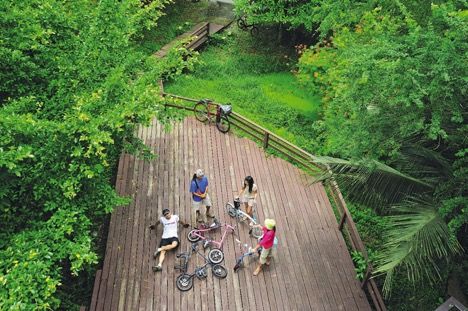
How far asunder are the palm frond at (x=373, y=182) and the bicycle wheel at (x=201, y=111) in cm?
687

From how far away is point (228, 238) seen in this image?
1090 centimetres

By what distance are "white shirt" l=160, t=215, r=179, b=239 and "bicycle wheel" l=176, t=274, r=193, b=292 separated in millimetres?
1066

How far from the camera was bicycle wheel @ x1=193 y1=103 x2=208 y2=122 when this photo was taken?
1477cm

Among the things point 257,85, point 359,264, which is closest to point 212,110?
point 257,85

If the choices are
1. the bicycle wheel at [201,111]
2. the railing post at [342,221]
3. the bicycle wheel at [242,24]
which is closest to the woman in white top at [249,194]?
the railing post at [342,221]

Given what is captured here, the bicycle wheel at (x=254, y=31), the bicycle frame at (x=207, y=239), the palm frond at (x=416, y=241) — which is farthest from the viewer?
the bicycle wheel at (x=254, y=31)

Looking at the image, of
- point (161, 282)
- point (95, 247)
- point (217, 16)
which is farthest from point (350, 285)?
point (217, 16)

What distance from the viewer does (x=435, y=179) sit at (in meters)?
8.10

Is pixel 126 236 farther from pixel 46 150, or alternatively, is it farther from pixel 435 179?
pixel 435 179

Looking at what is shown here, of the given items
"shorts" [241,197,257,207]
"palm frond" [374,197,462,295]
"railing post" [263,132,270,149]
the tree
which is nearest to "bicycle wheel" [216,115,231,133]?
"railing post" [263,132,270,149]

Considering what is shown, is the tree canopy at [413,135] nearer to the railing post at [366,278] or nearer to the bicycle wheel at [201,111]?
the railing post at [366,278]

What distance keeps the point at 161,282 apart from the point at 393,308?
6.13 metres

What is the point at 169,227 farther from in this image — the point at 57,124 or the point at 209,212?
the point at 57,124

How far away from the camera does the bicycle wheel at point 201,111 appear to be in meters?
14.8
